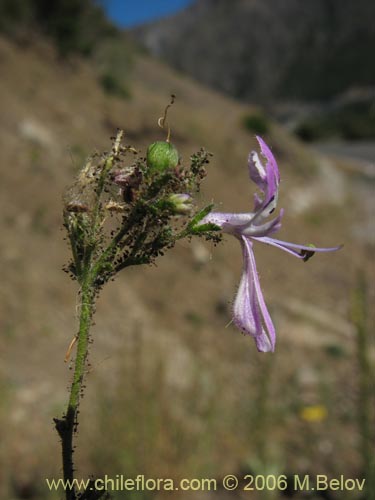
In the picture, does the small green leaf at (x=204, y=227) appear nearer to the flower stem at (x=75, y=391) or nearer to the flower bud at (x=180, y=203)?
the flower bud at (x=180, y=203)

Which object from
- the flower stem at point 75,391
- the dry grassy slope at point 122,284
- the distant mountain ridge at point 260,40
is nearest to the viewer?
the flower stem at point 75,391

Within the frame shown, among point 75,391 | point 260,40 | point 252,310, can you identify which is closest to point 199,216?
point 252,310

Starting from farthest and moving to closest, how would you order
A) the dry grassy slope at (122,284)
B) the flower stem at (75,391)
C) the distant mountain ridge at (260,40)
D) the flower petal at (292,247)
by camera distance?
the distant mountain ridge at (260,40), the dry grassy slope at (122,284), the flower petal at (292,247), the flower stem at (75,391)

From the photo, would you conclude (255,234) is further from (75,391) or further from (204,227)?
(75,391)

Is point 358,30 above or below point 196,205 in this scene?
above

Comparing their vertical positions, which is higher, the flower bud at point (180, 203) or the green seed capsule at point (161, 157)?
the green seed capsule at point (161, 157)

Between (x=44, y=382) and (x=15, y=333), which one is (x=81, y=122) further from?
(x=44, y=382)

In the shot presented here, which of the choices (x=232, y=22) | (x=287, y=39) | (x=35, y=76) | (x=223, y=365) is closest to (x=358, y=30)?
(x=287, y=39)

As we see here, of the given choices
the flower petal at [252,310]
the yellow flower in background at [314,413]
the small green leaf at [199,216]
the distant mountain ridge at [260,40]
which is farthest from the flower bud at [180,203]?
the distant mountain ridge at [260,40]
